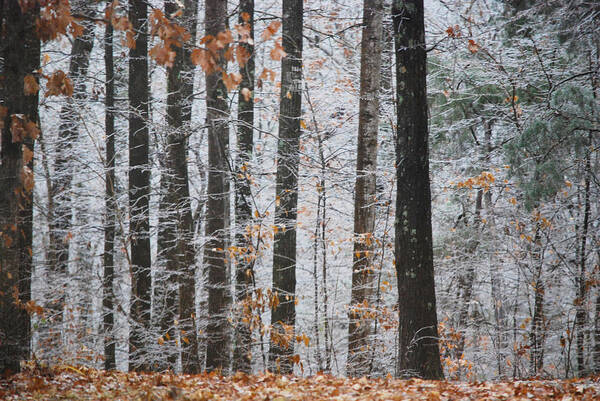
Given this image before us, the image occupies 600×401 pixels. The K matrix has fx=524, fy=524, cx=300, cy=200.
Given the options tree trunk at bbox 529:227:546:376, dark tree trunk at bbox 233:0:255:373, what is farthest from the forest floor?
tree trunk at bbox 529:227:546:376

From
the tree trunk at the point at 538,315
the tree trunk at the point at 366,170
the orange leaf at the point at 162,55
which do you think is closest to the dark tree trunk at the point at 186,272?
the tree trunk at the point at 366,170

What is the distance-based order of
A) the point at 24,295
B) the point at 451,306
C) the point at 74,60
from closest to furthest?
the point at 24,295
the point at 74,60
the point at 451,306

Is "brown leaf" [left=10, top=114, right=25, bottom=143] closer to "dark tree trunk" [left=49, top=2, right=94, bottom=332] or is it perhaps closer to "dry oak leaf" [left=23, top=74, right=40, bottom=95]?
"dry oak leaf" [left=23, top=74, right=40, bottom=95]

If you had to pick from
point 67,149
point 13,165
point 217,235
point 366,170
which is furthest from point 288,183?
point 67,149

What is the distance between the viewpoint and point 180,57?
959 cm

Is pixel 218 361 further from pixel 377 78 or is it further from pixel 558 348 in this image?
pixel 558 348

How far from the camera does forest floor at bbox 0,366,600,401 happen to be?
454 centimetres

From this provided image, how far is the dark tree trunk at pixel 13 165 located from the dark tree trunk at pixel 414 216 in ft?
13.3

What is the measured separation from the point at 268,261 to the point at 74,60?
6.93m

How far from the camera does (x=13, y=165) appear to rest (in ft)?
17.0

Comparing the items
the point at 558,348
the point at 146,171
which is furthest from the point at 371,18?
the point at 558,348

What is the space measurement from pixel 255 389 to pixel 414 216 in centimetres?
276

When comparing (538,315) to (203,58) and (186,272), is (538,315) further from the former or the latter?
(203,58)

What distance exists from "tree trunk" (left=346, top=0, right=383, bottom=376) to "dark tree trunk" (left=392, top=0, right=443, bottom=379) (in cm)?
196
